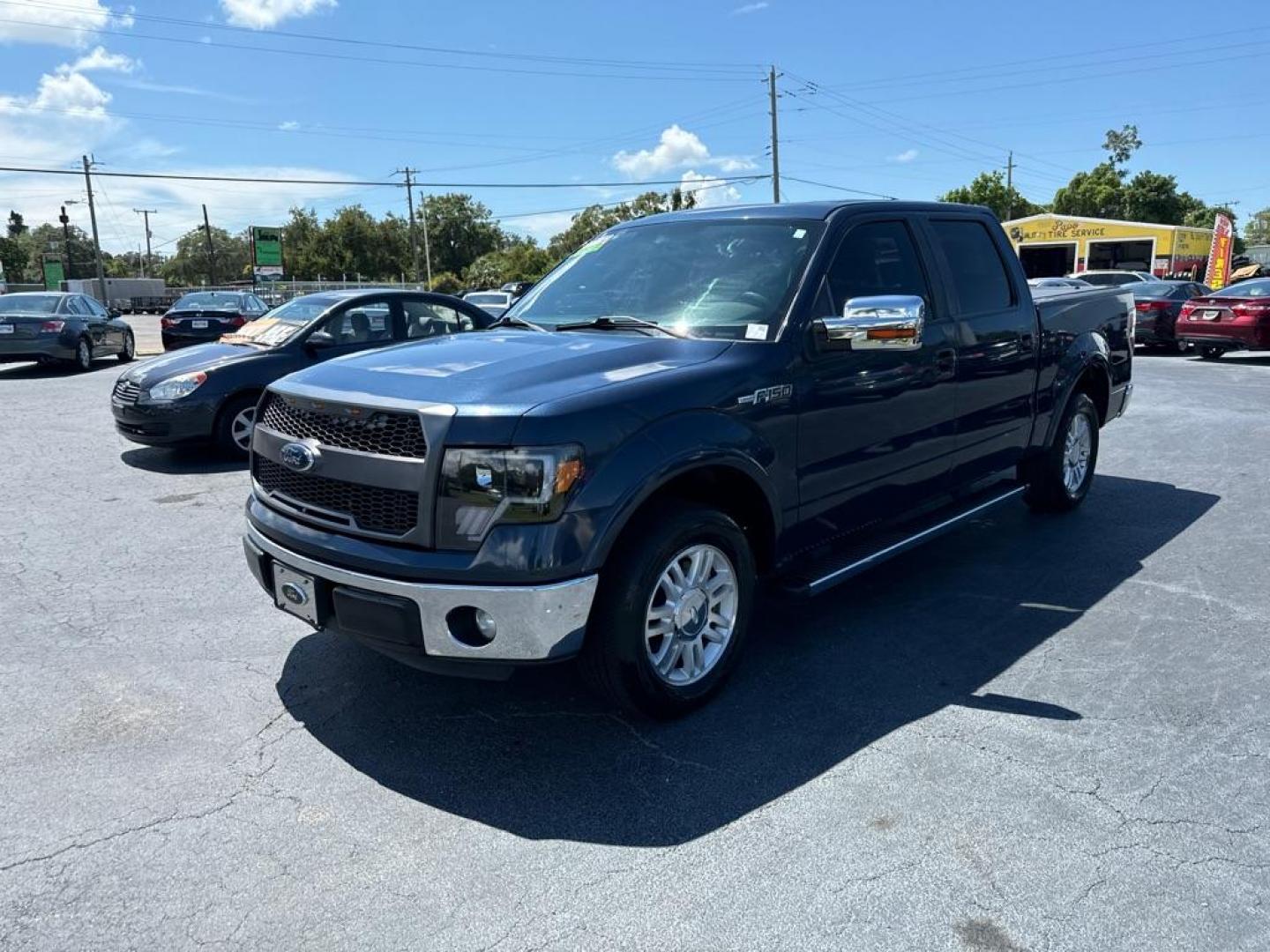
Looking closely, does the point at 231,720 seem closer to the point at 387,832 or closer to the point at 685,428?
the point at 387,832

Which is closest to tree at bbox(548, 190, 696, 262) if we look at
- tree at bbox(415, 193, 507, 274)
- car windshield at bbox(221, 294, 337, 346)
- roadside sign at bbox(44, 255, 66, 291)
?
tree at bbox(415, 193, 507, 274)

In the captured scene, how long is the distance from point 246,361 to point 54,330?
986 centimetres

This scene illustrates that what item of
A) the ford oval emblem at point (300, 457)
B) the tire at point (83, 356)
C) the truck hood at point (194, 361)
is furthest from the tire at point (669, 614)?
the tire at point (83, 356)

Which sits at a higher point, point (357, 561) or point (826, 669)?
point (357, 561)

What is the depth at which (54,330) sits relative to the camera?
1603 cm

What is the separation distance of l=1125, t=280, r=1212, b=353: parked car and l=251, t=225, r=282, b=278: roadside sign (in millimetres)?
50786

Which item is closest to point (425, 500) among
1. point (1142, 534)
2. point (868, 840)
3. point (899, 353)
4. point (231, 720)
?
point (231, 720)

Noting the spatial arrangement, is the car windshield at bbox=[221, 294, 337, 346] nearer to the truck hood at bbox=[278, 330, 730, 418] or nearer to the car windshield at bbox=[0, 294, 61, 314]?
the truck hood at bbox=[278, 330, 730, 418]

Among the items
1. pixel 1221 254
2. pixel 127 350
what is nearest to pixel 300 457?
pixel 127 350

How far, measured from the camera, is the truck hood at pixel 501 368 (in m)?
3.21

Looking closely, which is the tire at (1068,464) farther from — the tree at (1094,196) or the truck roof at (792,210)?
the tree at (1094,196)

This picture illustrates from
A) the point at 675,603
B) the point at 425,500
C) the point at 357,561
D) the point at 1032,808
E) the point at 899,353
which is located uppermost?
the point at 899,353

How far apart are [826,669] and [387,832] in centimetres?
202

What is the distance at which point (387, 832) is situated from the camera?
2.96 metres
